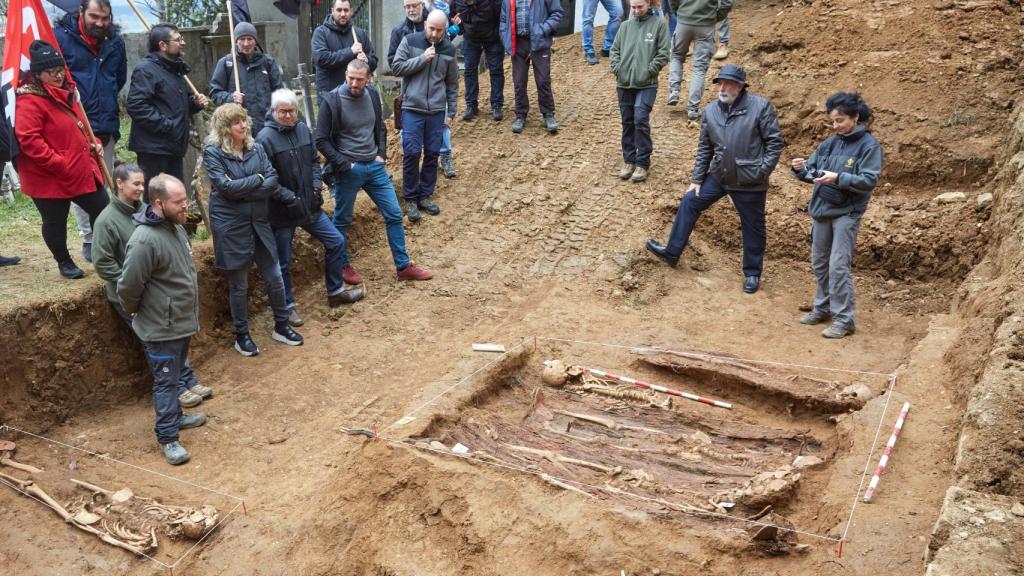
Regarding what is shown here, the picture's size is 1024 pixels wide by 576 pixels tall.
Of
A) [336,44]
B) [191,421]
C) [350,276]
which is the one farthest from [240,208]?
[336,44]

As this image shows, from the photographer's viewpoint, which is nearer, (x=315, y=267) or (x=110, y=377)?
(x=110, y=377)

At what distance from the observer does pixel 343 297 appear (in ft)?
28.2

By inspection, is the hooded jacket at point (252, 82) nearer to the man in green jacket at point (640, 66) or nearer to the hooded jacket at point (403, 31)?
the hooded jacket at point (403, 31)

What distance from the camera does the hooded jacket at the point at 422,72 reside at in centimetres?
924

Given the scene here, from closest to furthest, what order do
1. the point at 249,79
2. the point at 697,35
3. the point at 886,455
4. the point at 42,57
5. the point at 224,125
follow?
the point at 886,455
the point at 42,57
the point at 224,125
the point at 249,79
the point at 697,35

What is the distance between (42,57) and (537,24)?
5971 mm

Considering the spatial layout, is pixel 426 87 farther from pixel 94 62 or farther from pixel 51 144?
pixel 51 144

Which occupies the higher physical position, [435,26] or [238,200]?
[435,26]

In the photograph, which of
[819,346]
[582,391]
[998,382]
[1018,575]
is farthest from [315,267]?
[1018,575]

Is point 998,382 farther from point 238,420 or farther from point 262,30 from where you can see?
point 262,30

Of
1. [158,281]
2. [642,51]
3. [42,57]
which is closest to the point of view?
[158,281]

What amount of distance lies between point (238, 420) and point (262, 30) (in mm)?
7325

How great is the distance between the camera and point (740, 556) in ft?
15.5

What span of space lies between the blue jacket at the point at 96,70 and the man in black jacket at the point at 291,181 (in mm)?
1453
